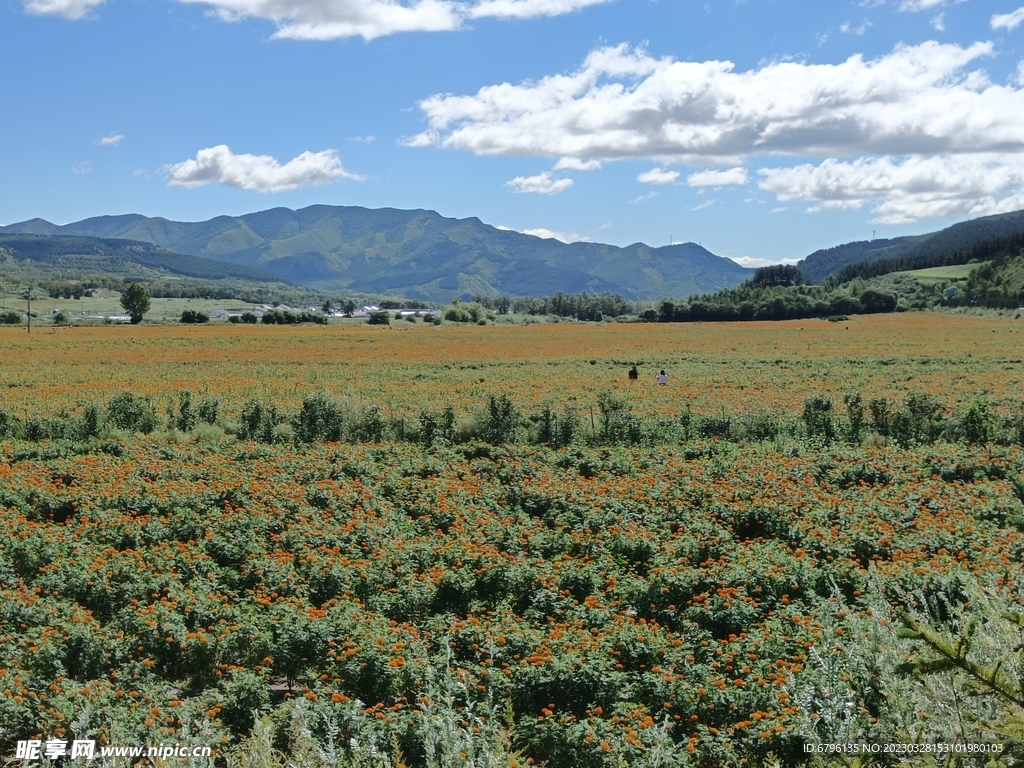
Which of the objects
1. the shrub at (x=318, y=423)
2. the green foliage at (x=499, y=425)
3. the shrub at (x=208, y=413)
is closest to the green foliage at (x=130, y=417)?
the shrub at (x=208, y=413)

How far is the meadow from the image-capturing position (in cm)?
675

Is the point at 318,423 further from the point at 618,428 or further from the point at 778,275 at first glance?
the point at 778,275

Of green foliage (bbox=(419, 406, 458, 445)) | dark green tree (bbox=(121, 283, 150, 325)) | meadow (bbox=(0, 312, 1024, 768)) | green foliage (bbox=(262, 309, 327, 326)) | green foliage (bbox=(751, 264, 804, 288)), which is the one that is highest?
green foliage (bbox=(751, 264, 804, 288))

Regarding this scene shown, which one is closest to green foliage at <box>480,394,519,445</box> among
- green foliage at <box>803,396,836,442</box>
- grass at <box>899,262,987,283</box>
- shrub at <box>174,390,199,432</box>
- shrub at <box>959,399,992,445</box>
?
green foliage at <box>803,396,836,442</box>

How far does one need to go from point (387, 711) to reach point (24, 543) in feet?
24.2

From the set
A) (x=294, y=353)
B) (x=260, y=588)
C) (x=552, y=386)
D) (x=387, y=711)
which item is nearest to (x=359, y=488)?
(x=260, y=588)

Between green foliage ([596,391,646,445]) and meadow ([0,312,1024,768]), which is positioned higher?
green foliage ([596,391,646,445])

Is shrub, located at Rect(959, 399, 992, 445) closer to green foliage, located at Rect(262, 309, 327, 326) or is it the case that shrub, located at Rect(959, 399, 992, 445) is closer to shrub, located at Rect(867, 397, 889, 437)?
shrub, located at Rect(867, 397, 889, 437)

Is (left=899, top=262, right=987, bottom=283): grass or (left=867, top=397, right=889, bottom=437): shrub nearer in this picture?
(left=867, top=397, right=889, bottom=437): shrub

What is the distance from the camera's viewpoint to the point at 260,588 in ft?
35.1

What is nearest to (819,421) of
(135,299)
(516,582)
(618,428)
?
(618,428)

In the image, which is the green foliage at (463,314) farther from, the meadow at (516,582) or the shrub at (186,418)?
the shrub at (186,418)

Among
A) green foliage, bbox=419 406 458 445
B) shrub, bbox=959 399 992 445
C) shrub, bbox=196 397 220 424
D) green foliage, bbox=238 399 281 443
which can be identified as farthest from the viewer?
shrub, bbox=196 397 220 424

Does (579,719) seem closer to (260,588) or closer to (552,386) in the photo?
(260,588)
